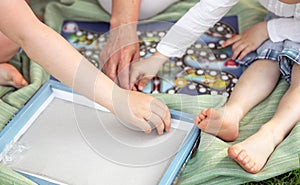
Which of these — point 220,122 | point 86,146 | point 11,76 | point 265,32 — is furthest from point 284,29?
point 11,76

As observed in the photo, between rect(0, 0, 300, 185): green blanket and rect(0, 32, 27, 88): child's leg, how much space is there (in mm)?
24

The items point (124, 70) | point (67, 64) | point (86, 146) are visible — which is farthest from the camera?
point (124, 70)

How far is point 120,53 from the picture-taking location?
4.48ft

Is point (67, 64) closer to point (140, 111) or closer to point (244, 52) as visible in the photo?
point (140, 111)

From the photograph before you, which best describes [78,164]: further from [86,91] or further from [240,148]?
[240,148]

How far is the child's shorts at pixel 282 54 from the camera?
1317 millimetres

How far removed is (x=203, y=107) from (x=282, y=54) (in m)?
0.22

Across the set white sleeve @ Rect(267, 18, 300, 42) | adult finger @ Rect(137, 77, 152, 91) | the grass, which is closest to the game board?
adult finger @ Rect(137, 77, 152, 91)


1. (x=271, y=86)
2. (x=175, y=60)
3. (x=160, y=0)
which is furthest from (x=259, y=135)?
(x=160, y=0)

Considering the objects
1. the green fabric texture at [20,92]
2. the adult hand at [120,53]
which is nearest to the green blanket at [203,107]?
the green fabric texture at [20,92]

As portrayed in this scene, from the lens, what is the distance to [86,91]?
3.83ft

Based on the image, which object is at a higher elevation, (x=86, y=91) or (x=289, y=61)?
(x=86, y=91)

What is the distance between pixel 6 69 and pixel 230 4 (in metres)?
0.55

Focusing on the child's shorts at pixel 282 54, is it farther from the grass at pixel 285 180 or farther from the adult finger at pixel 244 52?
the grass at pixel 285 180
